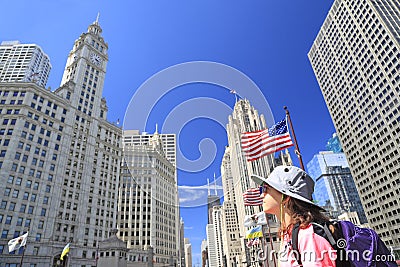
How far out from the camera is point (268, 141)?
1502cm

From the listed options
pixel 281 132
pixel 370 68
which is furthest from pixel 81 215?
pixel 370 68

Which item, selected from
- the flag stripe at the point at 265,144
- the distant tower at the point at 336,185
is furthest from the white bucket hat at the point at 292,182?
the distant tower at the point at 336,185

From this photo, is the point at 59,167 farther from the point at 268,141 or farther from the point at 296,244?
the point at 296,244

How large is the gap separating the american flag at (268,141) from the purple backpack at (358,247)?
1258cm

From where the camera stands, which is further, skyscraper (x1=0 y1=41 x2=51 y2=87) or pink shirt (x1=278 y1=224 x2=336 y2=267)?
skyscraper (x1=0 y1=41 x2=51 y2=87)

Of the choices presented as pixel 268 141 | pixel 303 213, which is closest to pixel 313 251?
pixel 303 213

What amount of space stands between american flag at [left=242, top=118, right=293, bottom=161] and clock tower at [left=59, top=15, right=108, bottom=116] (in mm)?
63382

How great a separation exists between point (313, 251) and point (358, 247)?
317 millimetres

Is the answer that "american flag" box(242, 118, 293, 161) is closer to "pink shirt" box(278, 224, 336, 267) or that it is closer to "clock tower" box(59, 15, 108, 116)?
"pink shirt" box(278, 224, 336, 267)

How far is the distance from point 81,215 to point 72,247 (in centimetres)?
714

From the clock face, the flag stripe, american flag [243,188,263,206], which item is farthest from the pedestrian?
the clock face

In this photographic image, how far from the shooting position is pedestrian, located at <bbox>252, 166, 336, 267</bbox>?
1870 millimetres

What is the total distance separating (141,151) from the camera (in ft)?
23.7

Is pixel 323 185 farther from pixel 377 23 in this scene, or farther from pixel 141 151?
pixel 141 151
